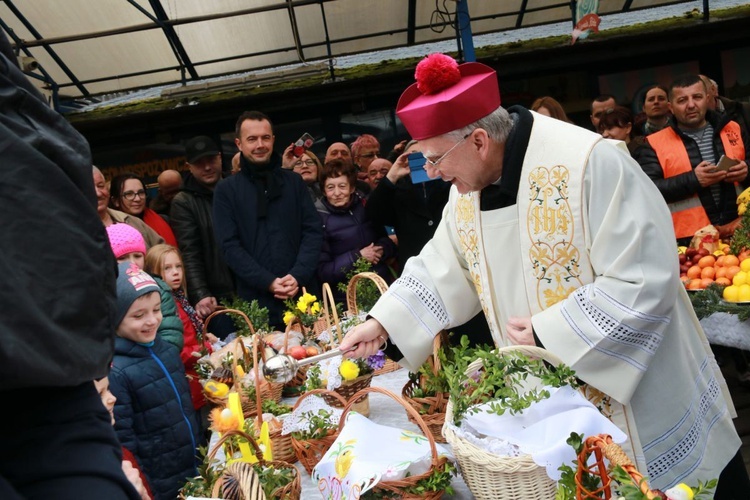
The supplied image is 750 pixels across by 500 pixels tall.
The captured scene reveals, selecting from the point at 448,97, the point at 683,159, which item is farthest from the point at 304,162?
the point at 448,97

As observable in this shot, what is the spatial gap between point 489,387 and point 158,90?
29.6 ft

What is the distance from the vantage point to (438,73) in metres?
2.52

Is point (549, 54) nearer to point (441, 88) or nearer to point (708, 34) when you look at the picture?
point (708, 34)

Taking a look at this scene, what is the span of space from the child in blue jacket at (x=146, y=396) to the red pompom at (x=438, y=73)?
1469 millimetres

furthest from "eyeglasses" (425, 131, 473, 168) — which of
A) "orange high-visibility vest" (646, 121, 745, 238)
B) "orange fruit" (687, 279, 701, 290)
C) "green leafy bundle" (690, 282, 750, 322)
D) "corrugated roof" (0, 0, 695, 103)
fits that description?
"corrugated roof" (0, 0, 695, 103)

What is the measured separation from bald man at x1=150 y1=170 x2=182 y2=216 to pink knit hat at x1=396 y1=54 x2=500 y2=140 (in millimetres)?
4110

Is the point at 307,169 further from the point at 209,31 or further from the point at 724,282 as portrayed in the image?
the point at 209,31

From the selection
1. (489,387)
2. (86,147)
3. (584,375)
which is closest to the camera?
(86,147)

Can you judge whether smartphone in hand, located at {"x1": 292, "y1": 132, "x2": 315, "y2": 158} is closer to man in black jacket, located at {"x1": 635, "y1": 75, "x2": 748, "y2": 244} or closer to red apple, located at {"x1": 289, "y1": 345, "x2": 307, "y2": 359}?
man in black jacket, located at {"x1": 635, "y1": 75, "x2": 748, "y2": 244}

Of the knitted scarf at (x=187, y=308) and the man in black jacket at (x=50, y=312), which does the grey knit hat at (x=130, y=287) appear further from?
the man in black jacket at (x=50, y=312)

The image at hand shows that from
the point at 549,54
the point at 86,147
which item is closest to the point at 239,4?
the point at 549,54

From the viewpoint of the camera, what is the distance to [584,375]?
7.33ft

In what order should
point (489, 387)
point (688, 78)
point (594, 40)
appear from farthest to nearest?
point (594, 40), point (688, 78), point (489, 387)

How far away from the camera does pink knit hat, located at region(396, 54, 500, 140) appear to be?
7.95ft
